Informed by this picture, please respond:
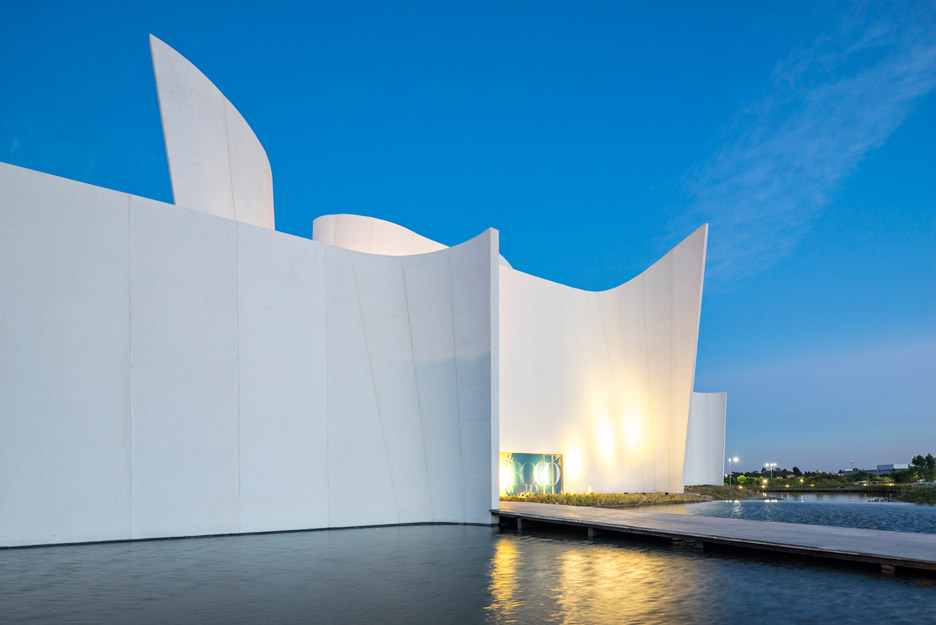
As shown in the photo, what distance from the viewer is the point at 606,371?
23953 millimetres

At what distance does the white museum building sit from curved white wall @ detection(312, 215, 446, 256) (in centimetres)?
610

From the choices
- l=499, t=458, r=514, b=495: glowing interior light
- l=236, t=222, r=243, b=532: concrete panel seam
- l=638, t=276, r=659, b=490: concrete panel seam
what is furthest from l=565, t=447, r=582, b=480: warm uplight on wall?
l=236, t=222, r=243, b=532: concrete panel seam

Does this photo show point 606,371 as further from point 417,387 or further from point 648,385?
point 417,387

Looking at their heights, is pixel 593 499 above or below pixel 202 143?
below

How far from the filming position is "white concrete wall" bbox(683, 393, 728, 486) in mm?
35531

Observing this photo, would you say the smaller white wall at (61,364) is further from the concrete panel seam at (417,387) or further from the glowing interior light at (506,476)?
the glowing interior light at (506,476)

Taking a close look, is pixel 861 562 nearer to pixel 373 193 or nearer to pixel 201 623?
pixel 201 623

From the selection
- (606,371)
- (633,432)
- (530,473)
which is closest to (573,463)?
(530,473)

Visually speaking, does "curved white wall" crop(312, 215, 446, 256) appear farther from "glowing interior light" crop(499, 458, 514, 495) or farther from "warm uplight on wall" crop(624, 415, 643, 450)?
"warm uplight on wall" crop(624, 415, 643, 450)

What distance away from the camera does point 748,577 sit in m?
7.43

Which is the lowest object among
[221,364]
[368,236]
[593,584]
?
[593,584]

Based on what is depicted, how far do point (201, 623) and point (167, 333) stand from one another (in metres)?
7.68

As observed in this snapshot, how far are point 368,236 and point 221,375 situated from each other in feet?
41.8

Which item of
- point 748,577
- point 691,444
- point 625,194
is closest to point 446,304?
point 748,577
